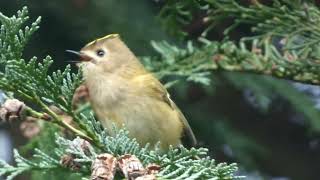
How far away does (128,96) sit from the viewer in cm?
338

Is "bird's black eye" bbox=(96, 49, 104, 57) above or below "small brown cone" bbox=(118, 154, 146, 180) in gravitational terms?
above

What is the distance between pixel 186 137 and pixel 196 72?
0.27 metres

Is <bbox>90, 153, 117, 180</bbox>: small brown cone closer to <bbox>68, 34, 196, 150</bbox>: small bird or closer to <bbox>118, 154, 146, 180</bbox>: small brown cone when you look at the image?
<bbox>118, 154, 146, 180</bbox>: small brown cone

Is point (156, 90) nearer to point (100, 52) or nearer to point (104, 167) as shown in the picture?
point (100, 52)

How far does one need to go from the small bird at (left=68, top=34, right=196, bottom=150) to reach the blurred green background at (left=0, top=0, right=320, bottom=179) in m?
0.67

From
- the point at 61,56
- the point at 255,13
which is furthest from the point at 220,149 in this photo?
the point at 255,13

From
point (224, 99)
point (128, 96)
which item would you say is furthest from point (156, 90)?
point (224, 99)

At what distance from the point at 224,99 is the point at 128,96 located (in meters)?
1.70

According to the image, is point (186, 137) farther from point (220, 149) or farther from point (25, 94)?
point (25, 94)

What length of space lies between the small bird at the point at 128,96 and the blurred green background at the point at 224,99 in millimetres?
671

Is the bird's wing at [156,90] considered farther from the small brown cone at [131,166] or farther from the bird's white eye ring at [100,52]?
the small brown cone at [131,166]

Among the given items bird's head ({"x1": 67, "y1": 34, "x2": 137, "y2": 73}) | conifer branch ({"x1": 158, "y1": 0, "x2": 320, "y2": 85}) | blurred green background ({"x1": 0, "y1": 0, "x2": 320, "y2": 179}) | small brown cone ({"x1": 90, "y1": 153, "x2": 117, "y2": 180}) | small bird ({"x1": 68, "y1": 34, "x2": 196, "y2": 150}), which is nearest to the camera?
small brown cone ({"x1": 90, "y1": 153, "x2": 117, "y2": 180})

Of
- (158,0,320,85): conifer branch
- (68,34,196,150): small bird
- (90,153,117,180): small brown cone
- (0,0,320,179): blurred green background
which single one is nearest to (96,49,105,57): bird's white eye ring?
(68,34,196,150): small bird

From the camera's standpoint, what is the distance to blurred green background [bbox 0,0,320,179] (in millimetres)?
4387
